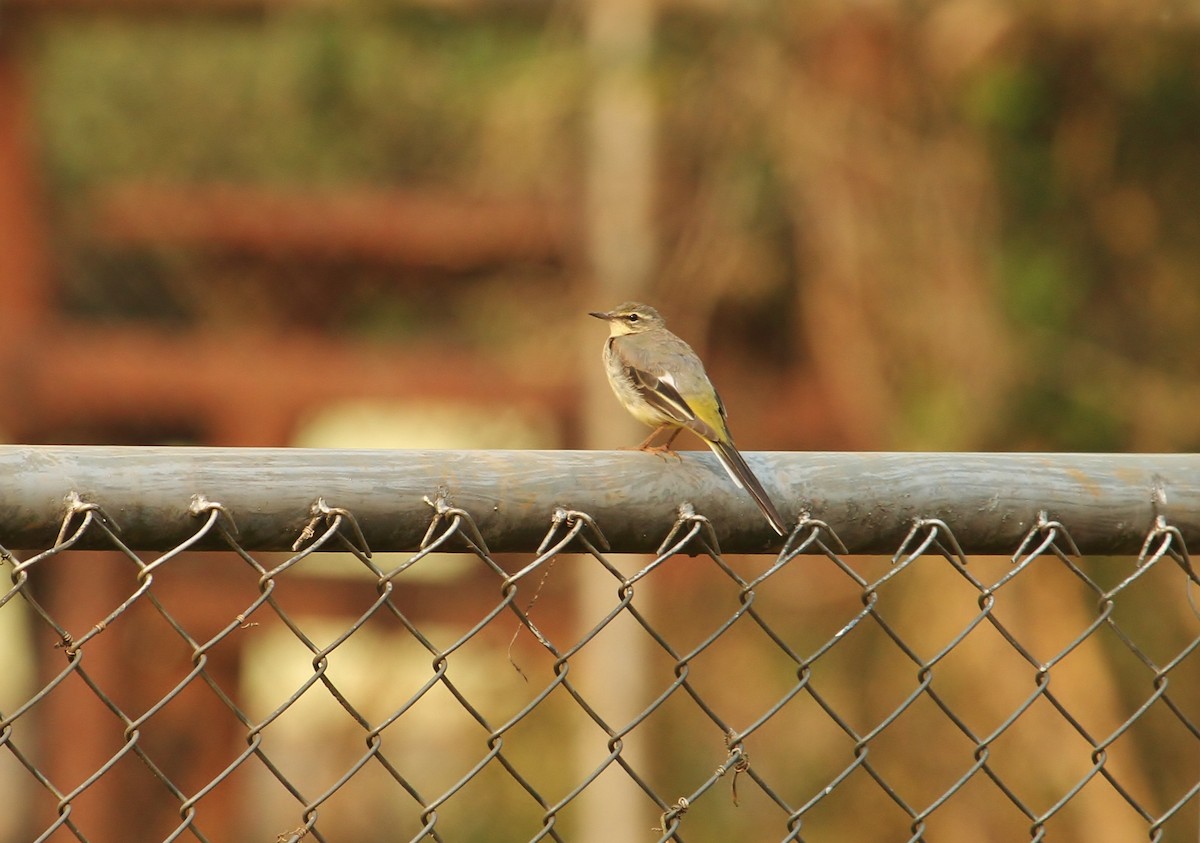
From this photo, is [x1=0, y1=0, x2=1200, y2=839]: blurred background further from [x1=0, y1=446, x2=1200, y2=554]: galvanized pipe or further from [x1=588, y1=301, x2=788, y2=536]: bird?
[x1=0, y1=446, x2=1200, y2=554]: galvanized pipe

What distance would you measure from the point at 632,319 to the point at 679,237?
196 cm

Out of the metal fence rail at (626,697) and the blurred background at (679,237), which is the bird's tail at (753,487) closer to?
the metal fence rail at (626,697)

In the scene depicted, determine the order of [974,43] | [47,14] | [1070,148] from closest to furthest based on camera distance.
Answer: [47,14]
[974,43]
[1070,148]

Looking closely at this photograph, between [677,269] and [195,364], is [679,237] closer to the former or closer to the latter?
[677,269]

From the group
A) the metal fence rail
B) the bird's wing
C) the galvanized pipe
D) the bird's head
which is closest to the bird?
the bird's wing

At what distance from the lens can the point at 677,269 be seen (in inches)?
268

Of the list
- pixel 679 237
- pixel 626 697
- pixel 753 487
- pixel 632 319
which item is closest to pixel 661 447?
pixel 753 487

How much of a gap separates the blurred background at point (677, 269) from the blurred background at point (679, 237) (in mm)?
19

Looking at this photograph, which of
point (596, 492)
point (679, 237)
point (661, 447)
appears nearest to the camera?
point (596, 492)

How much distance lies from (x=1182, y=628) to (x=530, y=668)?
3431 mm

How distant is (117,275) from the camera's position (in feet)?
24.6

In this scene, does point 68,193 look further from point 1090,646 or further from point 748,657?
point 1090,646

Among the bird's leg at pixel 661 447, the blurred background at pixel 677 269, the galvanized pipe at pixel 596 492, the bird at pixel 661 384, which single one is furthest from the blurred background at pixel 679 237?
the galvanized pipe at pixel 596 492

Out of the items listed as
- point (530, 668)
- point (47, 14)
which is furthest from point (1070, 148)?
point (47, 14)
